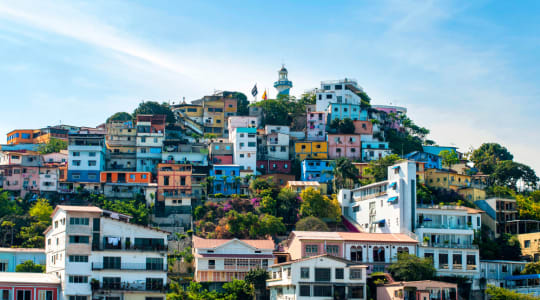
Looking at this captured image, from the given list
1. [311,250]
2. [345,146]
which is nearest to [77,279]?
[311,250]

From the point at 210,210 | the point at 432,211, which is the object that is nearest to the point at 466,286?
the point at 432,211

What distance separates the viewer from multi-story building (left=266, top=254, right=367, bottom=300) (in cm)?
5619

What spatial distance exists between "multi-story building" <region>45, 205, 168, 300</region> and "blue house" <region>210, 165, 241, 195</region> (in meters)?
26.7

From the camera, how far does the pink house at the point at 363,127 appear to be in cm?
9562

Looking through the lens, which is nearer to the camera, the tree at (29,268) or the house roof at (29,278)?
the house roof at (29,278)

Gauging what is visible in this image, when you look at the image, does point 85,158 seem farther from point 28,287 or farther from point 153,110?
point 28,287

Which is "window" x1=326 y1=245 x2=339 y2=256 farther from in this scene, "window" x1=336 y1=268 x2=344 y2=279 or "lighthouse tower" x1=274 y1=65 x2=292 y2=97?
"lighthouse tower" x1=274 y1=65 x2=292 y2=97

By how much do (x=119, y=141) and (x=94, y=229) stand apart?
37695 millimetres

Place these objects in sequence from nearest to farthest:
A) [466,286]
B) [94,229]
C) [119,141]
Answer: [94,229], [466,286], [119,141]

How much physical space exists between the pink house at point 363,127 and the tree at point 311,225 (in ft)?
86.2

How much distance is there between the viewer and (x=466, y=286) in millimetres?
66062

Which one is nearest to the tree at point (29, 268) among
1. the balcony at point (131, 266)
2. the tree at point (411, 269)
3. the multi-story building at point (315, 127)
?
the balcony at point (131, 266)

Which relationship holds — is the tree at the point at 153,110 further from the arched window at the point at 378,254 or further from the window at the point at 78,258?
the window at the point at 78,258

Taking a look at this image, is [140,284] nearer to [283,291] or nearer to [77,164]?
[283,291]
